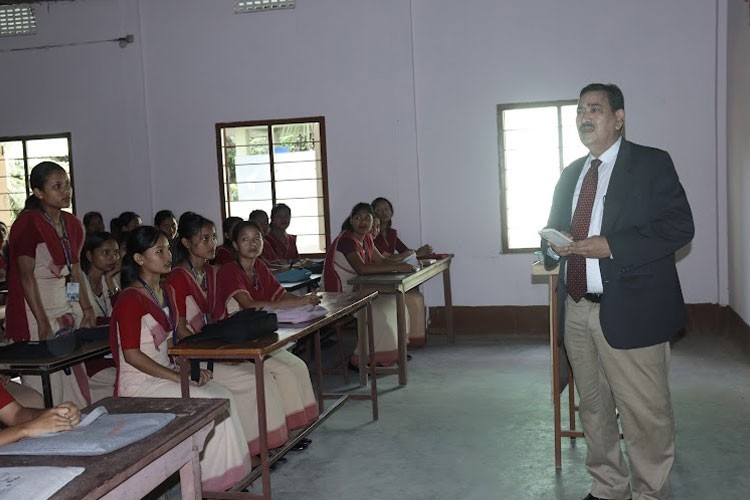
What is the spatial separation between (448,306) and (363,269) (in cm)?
161

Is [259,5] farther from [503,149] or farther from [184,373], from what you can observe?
[184,373]

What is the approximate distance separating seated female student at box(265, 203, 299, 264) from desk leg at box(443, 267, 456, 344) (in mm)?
1414

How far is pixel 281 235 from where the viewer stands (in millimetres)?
7254

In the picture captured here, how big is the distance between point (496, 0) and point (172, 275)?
456 centimetres

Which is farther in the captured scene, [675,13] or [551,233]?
[675,13]

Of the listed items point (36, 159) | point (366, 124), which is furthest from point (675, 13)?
point (36, 159)

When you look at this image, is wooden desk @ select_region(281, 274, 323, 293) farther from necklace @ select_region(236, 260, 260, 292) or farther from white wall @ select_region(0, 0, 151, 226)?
white wall @ select_region(0, 0, 151, 226)

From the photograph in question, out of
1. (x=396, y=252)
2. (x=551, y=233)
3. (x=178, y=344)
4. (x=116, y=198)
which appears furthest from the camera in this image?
(x=116, y=198)

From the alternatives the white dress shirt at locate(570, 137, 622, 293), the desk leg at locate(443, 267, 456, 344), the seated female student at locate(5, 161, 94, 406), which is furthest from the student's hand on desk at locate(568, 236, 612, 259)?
the desk leg at locate(443, 267, 456, 344)

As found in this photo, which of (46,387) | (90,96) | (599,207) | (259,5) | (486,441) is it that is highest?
(259,5)

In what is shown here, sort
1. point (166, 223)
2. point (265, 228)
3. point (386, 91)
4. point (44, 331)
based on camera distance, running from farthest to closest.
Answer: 1. point (386, 91)
2. point (265, 228)
3. point (166, 223)
4. point (44, 331)

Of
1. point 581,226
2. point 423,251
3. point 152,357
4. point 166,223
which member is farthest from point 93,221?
point 581,226

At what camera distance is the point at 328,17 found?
24.4ft

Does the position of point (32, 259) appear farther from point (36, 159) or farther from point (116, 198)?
point (36, 159)
